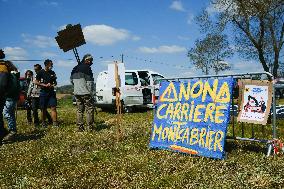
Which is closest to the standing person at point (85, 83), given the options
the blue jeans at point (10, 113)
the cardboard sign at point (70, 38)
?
the cardboard sign at point (70, 38)

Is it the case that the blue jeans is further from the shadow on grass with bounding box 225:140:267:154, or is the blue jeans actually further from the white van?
the white van

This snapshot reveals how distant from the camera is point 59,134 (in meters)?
11.2

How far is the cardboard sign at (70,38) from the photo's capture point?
12312 mm

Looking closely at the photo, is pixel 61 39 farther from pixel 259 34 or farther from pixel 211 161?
pixel 259 34

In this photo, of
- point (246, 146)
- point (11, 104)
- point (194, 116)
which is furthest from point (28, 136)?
point (246, 146)

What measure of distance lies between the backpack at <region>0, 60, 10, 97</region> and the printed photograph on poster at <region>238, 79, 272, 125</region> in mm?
5898

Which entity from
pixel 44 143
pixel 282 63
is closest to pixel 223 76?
pixel 44 143

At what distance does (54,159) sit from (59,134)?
3688 millimetres

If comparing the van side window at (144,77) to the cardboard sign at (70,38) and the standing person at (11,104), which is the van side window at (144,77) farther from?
the standing person at (11,104)

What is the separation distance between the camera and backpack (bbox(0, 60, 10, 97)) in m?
9.59

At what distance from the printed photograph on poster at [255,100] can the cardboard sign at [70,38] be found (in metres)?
6.77

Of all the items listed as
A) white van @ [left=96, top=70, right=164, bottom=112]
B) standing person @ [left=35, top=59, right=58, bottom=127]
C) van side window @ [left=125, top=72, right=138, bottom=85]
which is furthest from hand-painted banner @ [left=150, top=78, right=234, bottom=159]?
van side window @ [left=125, top=72, right=138, bottom=85]

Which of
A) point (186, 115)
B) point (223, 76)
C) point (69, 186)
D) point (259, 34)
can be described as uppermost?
point (259, 34)

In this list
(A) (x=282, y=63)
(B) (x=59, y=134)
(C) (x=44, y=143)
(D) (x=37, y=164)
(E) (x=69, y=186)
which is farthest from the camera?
(A) (x=282, y=63)
